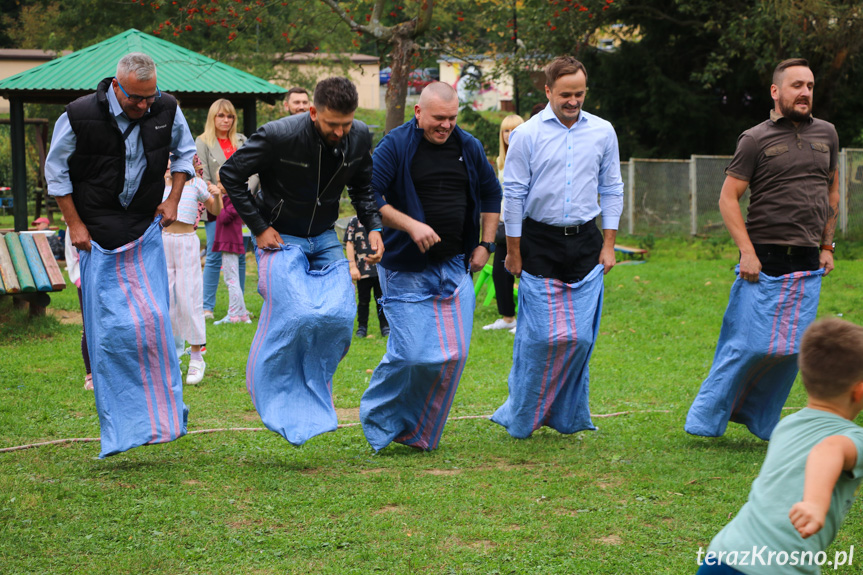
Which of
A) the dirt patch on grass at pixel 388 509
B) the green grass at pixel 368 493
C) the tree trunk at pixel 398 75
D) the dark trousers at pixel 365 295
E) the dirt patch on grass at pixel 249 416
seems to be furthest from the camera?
the tree trunk at pixel 398 75

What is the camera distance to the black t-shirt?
555 centimetres

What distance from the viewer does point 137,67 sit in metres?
5.05

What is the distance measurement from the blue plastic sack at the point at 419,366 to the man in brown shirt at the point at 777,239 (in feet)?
4.97

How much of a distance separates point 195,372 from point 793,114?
15.8 ft

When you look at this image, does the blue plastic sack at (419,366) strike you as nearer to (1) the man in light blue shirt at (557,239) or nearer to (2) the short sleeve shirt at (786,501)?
(1) the man in light blue shirt at (557,239)

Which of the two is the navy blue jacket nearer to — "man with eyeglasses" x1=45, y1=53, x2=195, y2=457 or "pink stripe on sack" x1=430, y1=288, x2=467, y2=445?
"pink stripe on sack" x1=430, y1=288, x2=467, y2=445

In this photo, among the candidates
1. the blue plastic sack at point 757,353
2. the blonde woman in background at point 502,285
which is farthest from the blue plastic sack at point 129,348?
the blonde woman in background at point 502,285

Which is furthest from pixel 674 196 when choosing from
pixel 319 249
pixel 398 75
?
pixel 319 249

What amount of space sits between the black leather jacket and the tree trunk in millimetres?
8485

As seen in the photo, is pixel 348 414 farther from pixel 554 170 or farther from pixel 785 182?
pixel 785 182

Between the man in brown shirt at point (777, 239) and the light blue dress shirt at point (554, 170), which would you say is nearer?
the man in brown shirt at point (777, 239)

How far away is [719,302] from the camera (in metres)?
11.7

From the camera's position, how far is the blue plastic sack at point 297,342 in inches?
205

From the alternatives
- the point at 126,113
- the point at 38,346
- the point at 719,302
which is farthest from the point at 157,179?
the point at 719,302
